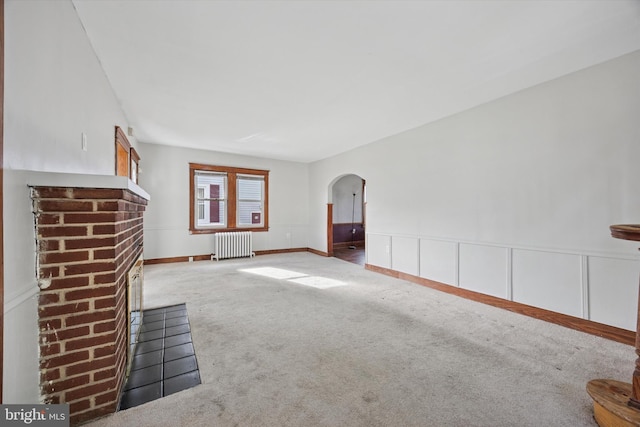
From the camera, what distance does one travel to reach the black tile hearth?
173cm

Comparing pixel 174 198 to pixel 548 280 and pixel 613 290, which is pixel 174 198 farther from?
pixel 613 290

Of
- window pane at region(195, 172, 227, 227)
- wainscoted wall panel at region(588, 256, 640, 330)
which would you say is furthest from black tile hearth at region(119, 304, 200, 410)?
window pane at region(195, 172, 227, 227)

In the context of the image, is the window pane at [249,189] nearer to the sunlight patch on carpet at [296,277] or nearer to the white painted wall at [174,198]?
the white painted wall at [174,198]

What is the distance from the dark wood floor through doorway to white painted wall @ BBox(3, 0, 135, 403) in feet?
17.3

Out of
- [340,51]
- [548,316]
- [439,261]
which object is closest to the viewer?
[340,51]

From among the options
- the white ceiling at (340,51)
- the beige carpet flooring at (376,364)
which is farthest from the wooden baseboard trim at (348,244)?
the white ceiling at (340,51)

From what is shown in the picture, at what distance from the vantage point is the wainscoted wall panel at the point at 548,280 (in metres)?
2.70

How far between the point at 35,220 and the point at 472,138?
172 inches

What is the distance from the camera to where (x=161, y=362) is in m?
2.06

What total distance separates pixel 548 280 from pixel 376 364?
2287mm

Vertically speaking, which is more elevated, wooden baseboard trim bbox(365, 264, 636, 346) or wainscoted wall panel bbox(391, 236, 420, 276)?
wainscoted wall panel bbox(391, 236, 420, 276)

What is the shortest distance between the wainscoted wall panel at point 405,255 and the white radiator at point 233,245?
3606 millimetres

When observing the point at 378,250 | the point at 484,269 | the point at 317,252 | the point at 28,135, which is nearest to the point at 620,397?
the point at 484,269

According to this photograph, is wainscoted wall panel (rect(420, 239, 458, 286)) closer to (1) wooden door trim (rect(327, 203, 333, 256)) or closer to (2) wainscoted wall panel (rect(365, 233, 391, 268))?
(2) wainscoted wall panel (rect(365, 233, 391, 268))
